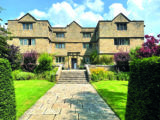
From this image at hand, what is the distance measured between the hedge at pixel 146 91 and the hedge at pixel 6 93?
11.4 feet

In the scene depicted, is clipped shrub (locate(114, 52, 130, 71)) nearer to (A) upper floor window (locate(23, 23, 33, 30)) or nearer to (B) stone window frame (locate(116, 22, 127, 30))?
(B) stone window frame (locate(116, 22, 127, 30))

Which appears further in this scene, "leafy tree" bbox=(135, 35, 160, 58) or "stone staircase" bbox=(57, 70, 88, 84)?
"stone staircase" bbox=(57, 70, 88, 84)

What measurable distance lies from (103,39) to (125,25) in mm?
6111

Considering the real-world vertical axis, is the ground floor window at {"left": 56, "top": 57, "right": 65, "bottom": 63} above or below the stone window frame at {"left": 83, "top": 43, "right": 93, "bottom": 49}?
below

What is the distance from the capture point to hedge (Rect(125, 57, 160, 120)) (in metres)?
2.23

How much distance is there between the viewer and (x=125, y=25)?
23.6 metres

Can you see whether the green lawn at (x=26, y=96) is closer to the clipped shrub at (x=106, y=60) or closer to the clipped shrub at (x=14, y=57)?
the clipped shrub at (x=14, y=57)

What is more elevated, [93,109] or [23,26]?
[23,26]

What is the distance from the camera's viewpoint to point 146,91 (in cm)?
243

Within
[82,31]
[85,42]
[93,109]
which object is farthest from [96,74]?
[82,31]

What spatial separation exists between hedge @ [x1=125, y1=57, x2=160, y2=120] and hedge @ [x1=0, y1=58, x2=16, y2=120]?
11.4 ft

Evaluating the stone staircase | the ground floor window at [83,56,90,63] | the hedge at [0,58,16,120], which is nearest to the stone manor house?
the ground floor window at [83,56,90,63]

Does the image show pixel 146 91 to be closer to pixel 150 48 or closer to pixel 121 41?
pixel 150 48

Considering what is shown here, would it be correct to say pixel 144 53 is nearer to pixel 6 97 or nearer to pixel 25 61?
pixel 6 97
